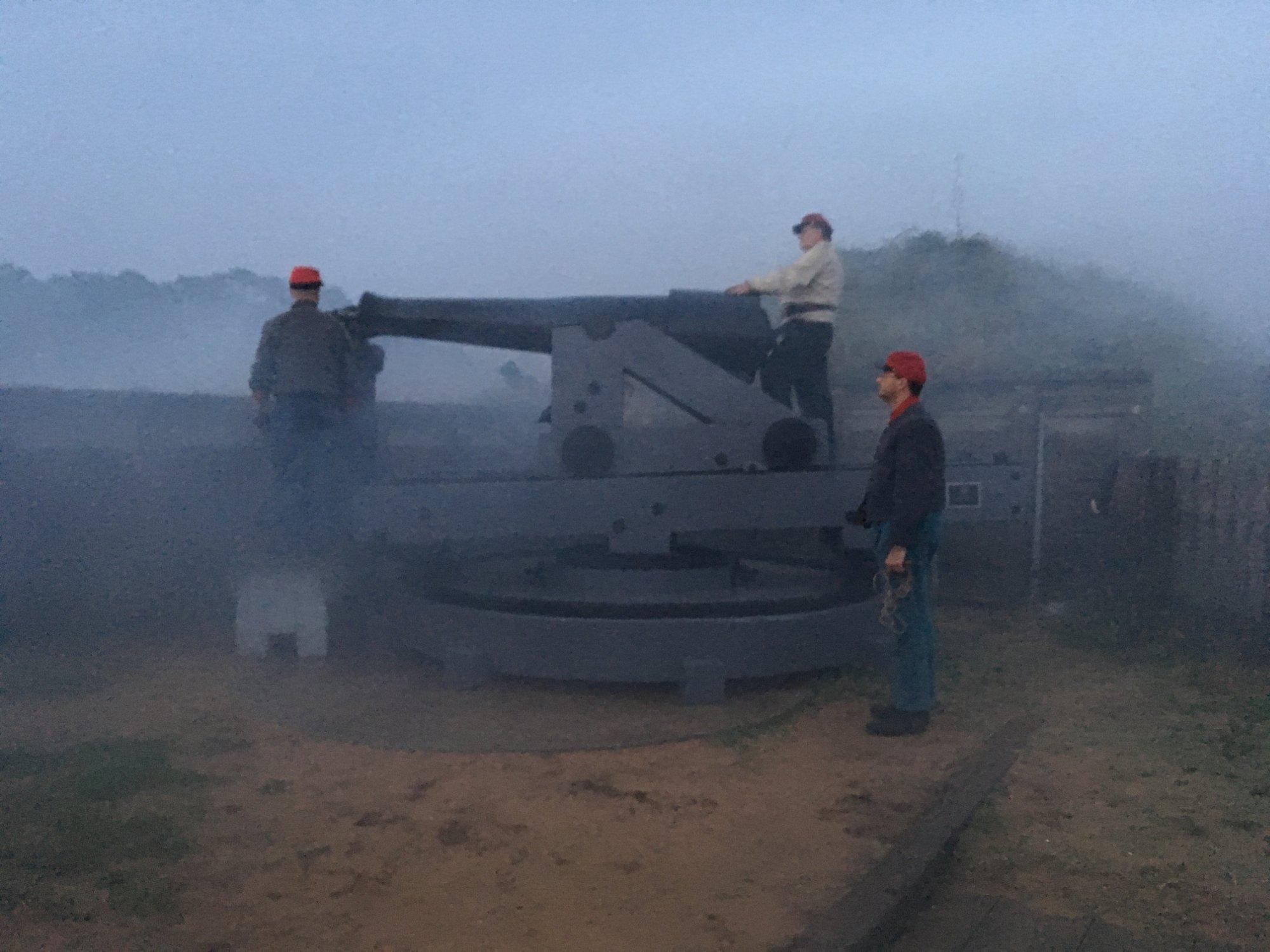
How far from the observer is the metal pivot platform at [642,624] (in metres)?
5.00

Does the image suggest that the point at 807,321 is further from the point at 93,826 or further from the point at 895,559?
the point at 93,826

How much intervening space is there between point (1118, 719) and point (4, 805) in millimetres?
4723

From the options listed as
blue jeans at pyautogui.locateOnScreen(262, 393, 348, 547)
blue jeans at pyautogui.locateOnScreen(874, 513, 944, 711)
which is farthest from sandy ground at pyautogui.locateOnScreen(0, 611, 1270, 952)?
blue jeans at pyautogui.locateOnScreen(262, 393, 348, 547)

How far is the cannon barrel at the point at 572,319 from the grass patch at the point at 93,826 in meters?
2.59

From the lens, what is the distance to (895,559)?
4422mm

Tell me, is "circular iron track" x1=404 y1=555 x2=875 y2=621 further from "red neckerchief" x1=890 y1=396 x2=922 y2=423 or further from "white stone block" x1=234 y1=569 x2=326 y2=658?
"red neckerchief" x1=890 y1=396 x2=922 y2=423

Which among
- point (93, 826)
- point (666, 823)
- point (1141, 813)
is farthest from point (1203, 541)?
point (93, 826)

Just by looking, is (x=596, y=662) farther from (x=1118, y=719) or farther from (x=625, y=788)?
(x=1118, y=719)

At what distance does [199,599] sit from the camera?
6770mm

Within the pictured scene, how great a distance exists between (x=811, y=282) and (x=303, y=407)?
3.03 m

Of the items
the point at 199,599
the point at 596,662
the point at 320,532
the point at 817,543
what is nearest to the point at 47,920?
the point at 596,662

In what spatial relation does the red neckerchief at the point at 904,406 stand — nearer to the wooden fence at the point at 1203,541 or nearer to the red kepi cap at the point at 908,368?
the red kepi cap at the point at 908,368

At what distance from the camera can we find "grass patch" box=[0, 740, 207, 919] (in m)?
2.91

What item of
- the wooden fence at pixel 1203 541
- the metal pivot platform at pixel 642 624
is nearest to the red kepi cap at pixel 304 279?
the metal pivot platform at pixel 642 624
